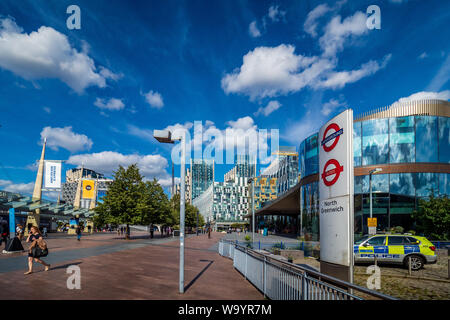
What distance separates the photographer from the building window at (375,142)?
32.9m

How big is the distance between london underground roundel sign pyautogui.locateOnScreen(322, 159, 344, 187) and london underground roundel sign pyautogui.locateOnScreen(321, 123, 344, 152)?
0.39 metres

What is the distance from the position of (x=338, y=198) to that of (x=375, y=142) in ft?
99.8

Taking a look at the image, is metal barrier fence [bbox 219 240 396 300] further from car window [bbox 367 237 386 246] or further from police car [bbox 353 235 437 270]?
car window [bbox 367 237 386 246]

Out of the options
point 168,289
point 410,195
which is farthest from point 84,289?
point 410,195

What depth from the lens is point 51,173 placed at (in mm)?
37156

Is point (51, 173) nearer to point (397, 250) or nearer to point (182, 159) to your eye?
point (182, 159)

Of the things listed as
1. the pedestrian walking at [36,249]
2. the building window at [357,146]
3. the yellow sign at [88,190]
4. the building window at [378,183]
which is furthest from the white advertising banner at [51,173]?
the building window at [378,183]

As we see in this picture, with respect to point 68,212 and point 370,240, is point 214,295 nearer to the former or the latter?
point 370,240

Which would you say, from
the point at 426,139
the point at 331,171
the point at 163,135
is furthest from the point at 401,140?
the point at 163,135

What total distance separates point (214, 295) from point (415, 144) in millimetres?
32869

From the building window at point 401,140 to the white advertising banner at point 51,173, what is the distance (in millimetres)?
40190

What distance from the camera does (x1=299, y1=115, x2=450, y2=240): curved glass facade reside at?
31.3 metres

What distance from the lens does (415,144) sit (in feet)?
105

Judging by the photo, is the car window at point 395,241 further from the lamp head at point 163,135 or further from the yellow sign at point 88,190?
the yellow sign at point 88,190
